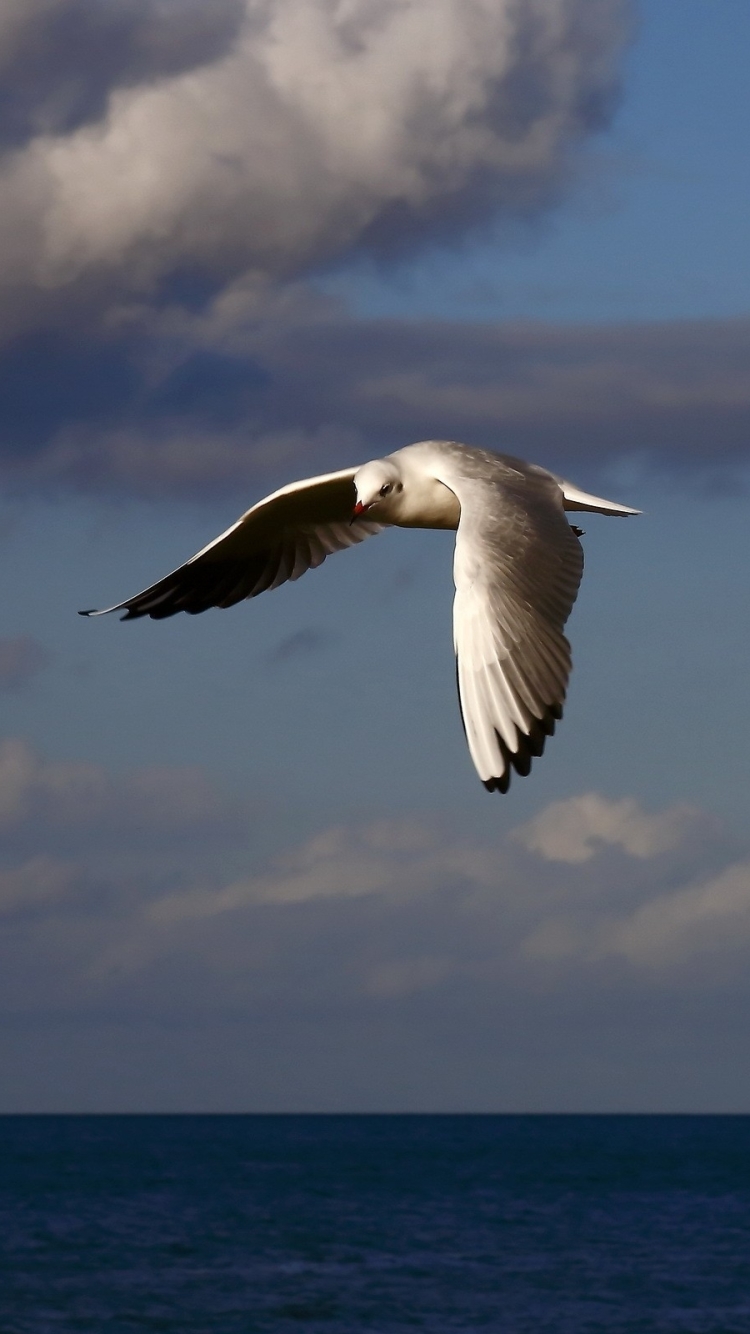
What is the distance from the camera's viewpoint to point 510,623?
→ 373 inches

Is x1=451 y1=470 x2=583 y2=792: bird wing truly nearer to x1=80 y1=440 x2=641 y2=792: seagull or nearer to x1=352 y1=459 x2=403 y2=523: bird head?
x1=80 y1=440 x2=641 y2=792: seagull

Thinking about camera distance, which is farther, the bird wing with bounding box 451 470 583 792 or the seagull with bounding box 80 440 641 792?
the seagull with bounding box 80 440 641 792

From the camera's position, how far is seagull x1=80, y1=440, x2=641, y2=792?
918cm
